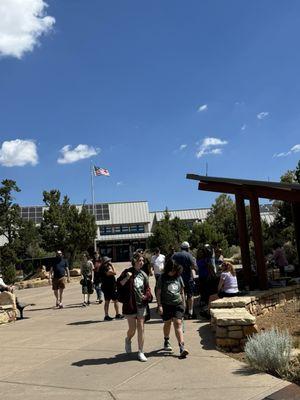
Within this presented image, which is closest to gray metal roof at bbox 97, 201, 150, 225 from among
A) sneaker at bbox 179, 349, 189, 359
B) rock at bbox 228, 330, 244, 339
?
rock at bbox 228, 330, 244, 339

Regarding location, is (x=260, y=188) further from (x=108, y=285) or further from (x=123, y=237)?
(x=123, y=237)

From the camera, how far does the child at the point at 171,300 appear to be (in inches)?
289

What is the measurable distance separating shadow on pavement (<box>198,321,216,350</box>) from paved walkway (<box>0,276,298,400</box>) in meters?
0.02

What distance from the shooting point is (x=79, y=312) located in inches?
542

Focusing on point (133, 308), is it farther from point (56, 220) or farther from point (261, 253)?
point (56, 220)

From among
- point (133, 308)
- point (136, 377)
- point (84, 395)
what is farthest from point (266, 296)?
point (84, 395)

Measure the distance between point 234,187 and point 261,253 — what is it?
2308mm

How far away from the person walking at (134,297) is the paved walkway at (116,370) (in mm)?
433

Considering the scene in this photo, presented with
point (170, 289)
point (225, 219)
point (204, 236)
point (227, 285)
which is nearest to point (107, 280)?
point (227, 285)

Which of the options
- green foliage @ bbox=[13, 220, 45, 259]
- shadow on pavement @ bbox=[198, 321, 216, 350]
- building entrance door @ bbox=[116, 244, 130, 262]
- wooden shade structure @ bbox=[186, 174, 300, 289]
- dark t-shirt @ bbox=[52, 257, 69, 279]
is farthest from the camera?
building entrance door @ bbox=[116, 244, 130, 262]

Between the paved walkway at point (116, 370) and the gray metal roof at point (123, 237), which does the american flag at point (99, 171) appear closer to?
the gray metal roof at point (123, 237)

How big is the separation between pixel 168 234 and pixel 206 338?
30443mm

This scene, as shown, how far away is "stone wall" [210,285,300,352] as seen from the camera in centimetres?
760

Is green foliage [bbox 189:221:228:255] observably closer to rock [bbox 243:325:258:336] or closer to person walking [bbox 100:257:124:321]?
person walking [bbox 100:257:124:321]
